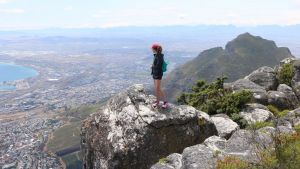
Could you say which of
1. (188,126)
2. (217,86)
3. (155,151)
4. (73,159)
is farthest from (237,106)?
A: (73,159)

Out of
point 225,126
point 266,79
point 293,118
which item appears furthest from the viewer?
point 266,79

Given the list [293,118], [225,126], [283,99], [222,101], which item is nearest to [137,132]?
[225,126]

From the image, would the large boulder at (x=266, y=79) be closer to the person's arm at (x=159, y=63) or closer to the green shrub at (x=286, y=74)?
the green shrub at (x=286, y=74)

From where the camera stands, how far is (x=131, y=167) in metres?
23.3

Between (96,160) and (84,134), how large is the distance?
284cm

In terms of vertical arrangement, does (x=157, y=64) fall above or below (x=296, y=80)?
above

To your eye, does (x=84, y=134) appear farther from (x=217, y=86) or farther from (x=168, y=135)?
(x=217, y=86)

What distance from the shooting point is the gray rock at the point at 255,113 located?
106 ft

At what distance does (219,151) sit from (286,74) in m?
30.3

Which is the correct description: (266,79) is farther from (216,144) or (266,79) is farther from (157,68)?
(216,144)

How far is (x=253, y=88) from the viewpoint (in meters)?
41.9

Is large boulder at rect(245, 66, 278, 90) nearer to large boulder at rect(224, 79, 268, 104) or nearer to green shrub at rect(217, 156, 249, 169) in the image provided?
large boulder at rect(224, 79, 268, 104)

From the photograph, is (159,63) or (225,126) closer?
(159,63)

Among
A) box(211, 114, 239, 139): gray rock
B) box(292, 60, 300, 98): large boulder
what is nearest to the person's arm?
box(211, 114, 239, 139): gray rock
